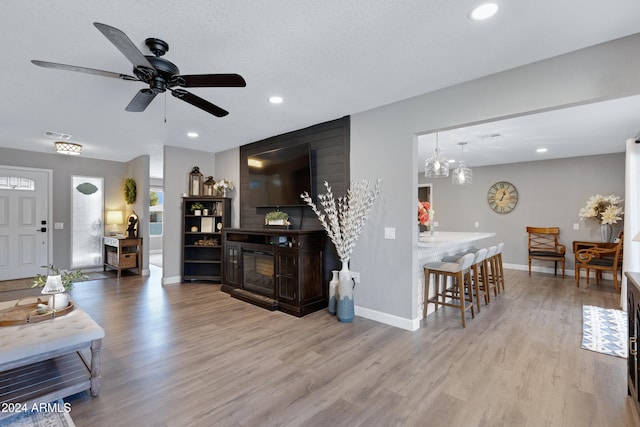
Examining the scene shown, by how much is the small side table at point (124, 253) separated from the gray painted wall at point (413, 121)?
15.7ft

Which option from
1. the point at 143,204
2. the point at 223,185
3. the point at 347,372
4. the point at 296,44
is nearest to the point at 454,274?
the point at 347,372

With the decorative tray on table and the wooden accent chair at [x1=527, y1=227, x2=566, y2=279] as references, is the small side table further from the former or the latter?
the wooden accent chair at [x1=527, y1=227, x2=566, y2=279]

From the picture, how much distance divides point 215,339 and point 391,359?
170 centimetres

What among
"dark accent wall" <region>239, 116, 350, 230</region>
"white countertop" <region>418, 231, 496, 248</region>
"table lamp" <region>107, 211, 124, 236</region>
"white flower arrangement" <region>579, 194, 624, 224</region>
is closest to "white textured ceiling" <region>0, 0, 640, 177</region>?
"dark accent wall" <region>239, 116, 350, 230</region>

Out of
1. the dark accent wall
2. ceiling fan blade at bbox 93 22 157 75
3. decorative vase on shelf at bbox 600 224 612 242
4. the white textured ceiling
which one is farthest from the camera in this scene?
decorative vase on shelf at bbox 600 224 612 242

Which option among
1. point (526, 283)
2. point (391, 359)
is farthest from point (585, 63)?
point (526, 283)

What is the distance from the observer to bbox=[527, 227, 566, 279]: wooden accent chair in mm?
5973

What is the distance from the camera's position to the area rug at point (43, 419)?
5.74 feet

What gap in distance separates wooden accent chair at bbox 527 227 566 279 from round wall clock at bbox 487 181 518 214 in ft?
2.42

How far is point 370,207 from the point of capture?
3600 millimetres

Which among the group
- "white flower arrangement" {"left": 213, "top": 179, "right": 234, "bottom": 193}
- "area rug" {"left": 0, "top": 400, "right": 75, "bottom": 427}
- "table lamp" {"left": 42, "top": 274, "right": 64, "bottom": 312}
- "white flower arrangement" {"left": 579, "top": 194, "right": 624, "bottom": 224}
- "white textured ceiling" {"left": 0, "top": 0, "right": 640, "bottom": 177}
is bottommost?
"area rug" {"left": 0, "top": 400, "right": 75, "bottom": 427}

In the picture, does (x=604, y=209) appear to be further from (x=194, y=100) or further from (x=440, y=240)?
(x=194, y=100)

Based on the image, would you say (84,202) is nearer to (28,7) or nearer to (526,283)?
(28,7)

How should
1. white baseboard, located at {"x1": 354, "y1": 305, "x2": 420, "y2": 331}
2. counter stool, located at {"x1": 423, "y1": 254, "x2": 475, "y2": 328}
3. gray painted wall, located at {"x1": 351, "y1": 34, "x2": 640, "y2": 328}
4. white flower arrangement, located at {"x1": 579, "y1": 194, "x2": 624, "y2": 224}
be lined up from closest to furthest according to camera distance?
gray painted wall, located at {"x1": 351, "y1": 34, "x2": 640, "y2": 328} → white baseboard, located at {"x1": 354, "y1": 305, "x2": 420, "y2": 331} → counter stool, located at {"x1": 423, "y1": 254, "x2": 475, "y2": 328} → white flower arrangement, located at {"x1": 579, "y1": 194, "x2": 624, "y2": 224}
